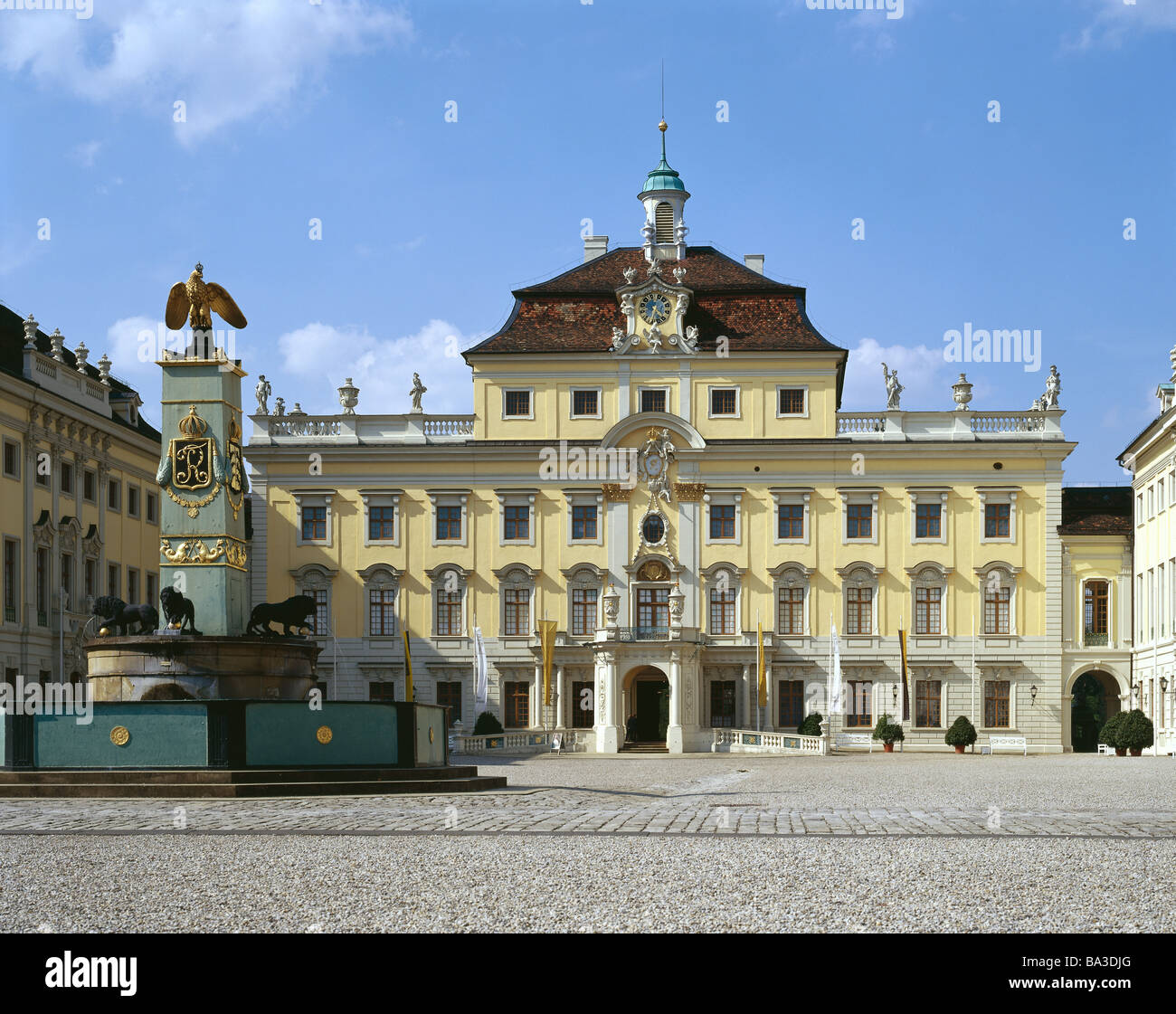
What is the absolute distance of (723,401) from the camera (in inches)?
2379

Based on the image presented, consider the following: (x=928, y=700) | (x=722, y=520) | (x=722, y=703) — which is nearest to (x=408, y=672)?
(x=722, y=703)

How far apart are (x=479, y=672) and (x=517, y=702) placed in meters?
6.29

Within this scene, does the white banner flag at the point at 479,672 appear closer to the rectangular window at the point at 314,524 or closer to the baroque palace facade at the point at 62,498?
the rectangular window at the point at 314,524

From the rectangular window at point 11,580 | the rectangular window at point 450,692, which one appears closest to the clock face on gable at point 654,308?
the rectangular window at point 450,692

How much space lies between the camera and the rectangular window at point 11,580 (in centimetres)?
4931

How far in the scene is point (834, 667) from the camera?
185 ft

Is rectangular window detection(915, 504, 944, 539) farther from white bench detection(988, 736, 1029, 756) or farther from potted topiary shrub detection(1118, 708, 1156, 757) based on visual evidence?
potted topiary shrub detection(1118, 708, 1156, 757)

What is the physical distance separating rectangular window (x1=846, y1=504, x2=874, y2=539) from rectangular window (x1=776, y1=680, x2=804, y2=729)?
18.2ft

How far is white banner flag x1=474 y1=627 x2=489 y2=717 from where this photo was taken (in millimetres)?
53562

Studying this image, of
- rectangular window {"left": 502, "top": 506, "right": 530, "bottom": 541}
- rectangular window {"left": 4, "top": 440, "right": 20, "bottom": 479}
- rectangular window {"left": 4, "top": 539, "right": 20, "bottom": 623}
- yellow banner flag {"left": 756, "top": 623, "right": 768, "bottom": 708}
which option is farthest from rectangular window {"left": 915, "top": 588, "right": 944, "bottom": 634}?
rectangular window {"left": 4, "top": 440, "right": 20, "bottom": 479}

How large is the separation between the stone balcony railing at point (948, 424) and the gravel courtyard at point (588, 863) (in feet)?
118

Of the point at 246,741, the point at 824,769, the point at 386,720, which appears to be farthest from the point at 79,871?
the point at 824,769

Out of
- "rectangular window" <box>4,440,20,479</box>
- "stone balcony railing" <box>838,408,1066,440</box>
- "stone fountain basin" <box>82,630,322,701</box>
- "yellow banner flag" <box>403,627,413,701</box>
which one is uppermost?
"stone balcony railing" <box>838,408,1066,440</box>

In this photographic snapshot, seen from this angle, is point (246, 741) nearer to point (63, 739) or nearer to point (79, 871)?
point (63, 739)
